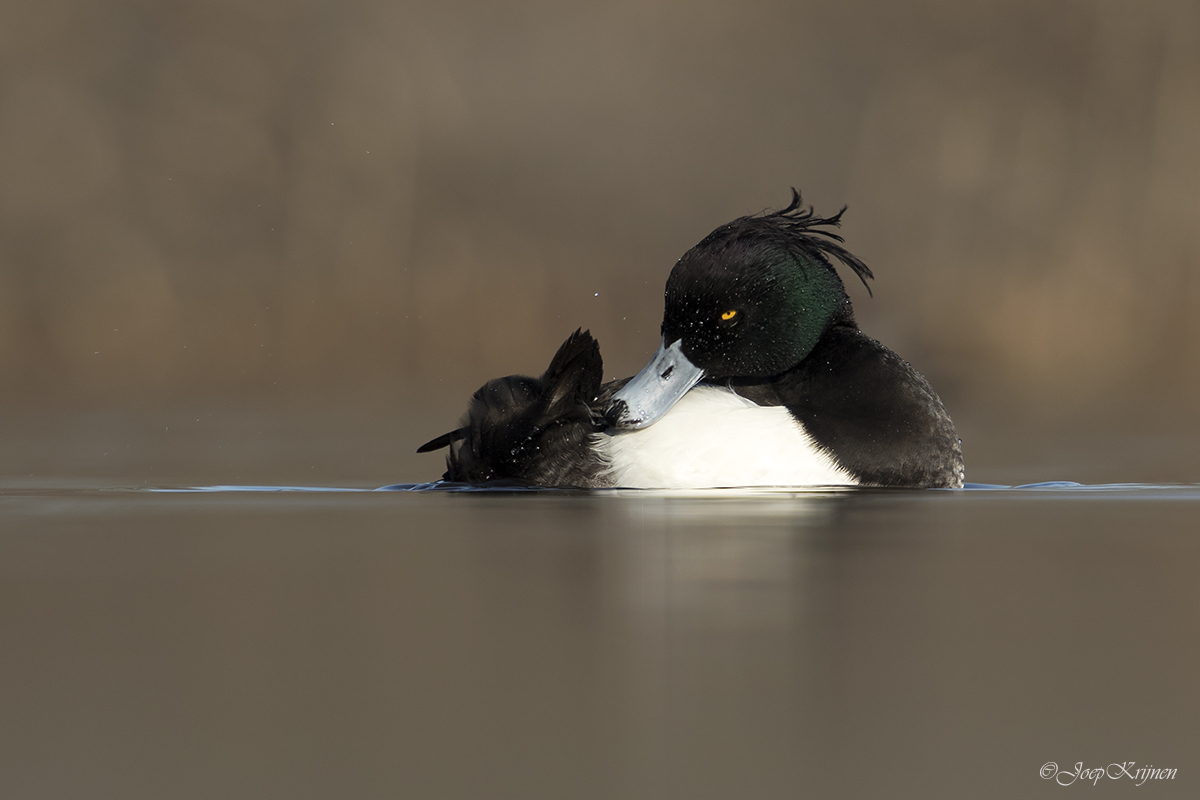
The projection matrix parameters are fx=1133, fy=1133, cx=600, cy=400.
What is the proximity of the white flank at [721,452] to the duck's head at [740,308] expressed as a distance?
0.31 ft

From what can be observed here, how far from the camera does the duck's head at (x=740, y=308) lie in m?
4.31

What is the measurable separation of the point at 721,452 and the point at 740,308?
63cm

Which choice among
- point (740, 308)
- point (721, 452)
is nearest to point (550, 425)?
point (721, 452)

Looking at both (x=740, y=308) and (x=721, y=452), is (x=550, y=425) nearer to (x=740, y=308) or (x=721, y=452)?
(x=721, y=452)

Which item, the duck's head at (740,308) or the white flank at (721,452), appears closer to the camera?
the white flank at (721,452)

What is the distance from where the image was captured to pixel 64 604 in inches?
78.8

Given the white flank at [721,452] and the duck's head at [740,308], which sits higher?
the duck's head at [740,308]

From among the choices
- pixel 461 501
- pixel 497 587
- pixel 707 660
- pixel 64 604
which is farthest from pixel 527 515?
pixel 707 660

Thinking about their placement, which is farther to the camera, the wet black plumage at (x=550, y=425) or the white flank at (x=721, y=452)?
the wet black plumage at (x=550, y=425)

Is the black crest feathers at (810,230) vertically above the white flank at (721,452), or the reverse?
the black crest feathers at (810,230)

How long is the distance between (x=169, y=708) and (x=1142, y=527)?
8.48 feet

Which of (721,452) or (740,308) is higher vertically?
(740,308)

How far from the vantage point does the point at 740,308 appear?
4.36m

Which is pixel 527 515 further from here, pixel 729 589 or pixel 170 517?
pixel 729 589
